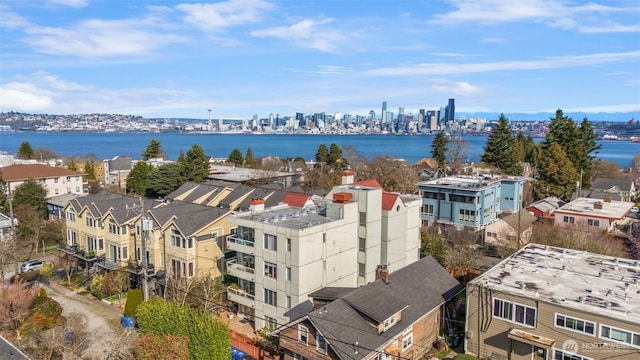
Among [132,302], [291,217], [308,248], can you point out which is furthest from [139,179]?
[308,248]

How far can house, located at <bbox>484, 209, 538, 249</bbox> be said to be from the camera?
39684 mm

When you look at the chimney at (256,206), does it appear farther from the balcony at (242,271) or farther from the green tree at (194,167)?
the green tree at (194,167)

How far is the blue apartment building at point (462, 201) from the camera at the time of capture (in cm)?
4912

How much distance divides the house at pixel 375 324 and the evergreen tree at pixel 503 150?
51157mm

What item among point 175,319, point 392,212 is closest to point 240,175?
point 392,212

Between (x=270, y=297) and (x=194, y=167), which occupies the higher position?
(x=194, y=167)

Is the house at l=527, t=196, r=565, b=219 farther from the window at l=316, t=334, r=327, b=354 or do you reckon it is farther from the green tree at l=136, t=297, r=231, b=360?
the green tree at l=136, t=297, r=231, b=360

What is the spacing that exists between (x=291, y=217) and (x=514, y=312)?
46.7 feet

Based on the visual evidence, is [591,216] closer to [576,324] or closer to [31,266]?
[576,324]

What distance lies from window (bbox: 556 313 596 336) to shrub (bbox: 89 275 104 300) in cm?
2931

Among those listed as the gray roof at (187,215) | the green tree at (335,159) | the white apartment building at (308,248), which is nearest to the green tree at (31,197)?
the gray roof at (187,215)

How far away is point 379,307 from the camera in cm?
2158

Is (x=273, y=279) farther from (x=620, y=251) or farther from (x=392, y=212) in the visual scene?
(x=620, y=251)

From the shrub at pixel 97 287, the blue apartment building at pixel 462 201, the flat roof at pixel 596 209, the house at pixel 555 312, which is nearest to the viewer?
the house at pixel 555 312
